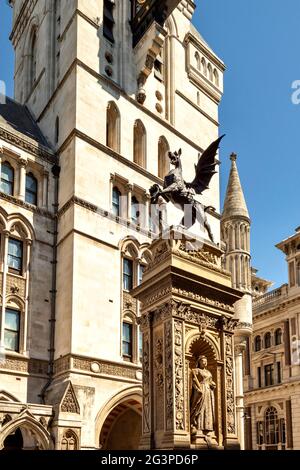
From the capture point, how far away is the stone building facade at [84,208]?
80.8ft

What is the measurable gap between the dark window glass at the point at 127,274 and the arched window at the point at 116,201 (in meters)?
2.27

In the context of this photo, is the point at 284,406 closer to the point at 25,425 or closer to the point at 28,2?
the point at 25,425

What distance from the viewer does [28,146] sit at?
27.9 metres

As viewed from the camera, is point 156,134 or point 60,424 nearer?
point 60,424

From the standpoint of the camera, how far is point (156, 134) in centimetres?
3234

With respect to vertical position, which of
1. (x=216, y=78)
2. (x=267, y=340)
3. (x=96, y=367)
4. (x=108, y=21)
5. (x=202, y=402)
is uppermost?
(x=216, y=78)

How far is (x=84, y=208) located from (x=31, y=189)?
9.31 ft

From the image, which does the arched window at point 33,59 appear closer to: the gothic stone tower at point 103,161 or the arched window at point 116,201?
the gothic stone tower at point 103,161

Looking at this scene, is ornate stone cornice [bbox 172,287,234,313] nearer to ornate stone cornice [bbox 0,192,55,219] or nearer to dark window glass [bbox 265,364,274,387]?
ornate stone cornice [bbox 0,192,55,219]

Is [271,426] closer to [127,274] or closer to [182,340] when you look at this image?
[127,274]

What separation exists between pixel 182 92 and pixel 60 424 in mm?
19817

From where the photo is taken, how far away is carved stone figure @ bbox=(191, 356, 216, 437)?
47.8ft

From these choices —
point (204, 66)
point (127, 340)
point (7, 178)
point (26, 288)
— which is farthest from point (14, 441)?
point (204, 66)
